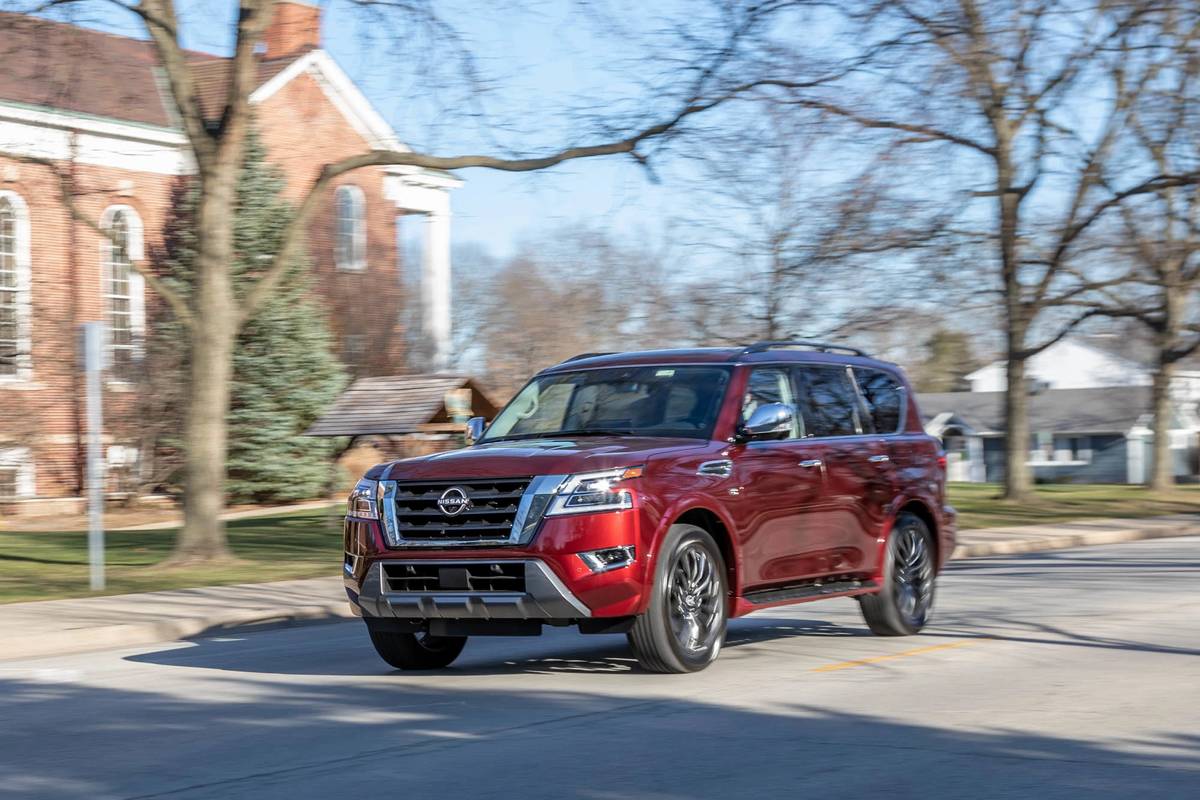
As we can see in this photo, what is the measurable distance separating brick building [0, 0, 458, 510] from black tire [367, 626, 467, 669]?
64.2ft

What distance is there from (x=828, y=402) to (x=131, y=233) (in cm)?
2924

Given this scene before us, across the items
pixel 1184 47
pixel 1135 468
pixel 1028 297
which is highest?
pixel 1184 47

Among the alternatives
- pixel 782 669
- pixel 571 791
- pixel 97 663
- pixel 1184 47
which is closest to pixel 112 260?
pixel 1184 47

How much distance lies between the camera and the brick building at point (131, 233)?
32.7m

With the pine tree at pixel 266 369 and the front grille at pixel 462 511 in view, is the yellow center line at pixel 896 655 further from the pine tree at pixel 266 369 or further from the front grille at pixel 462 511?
the pine tree at pixel 266 369

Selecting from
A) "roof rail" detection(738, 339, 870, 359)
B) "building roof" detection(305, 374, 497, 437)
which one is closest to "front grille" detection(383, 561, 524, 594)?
"roof rail" detection(738, 339, 870, 359)

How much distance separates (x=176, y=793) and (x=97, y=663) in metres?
5.13

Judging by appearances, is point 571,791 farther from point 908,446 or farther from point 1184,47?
point 1184,47

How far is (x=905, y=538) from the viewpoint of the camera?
1209cm

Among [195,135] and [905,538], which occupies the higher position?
[195,135]

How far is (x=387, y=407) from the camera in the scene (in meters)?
22.5

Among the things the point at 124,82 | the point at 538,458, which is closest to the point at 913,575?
the point at 538,458

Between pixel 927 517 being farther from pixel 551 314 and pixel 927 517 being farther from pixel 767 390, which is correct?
pixel 551 314

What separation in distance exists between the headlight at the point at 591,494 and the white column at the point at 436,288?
33652mm
